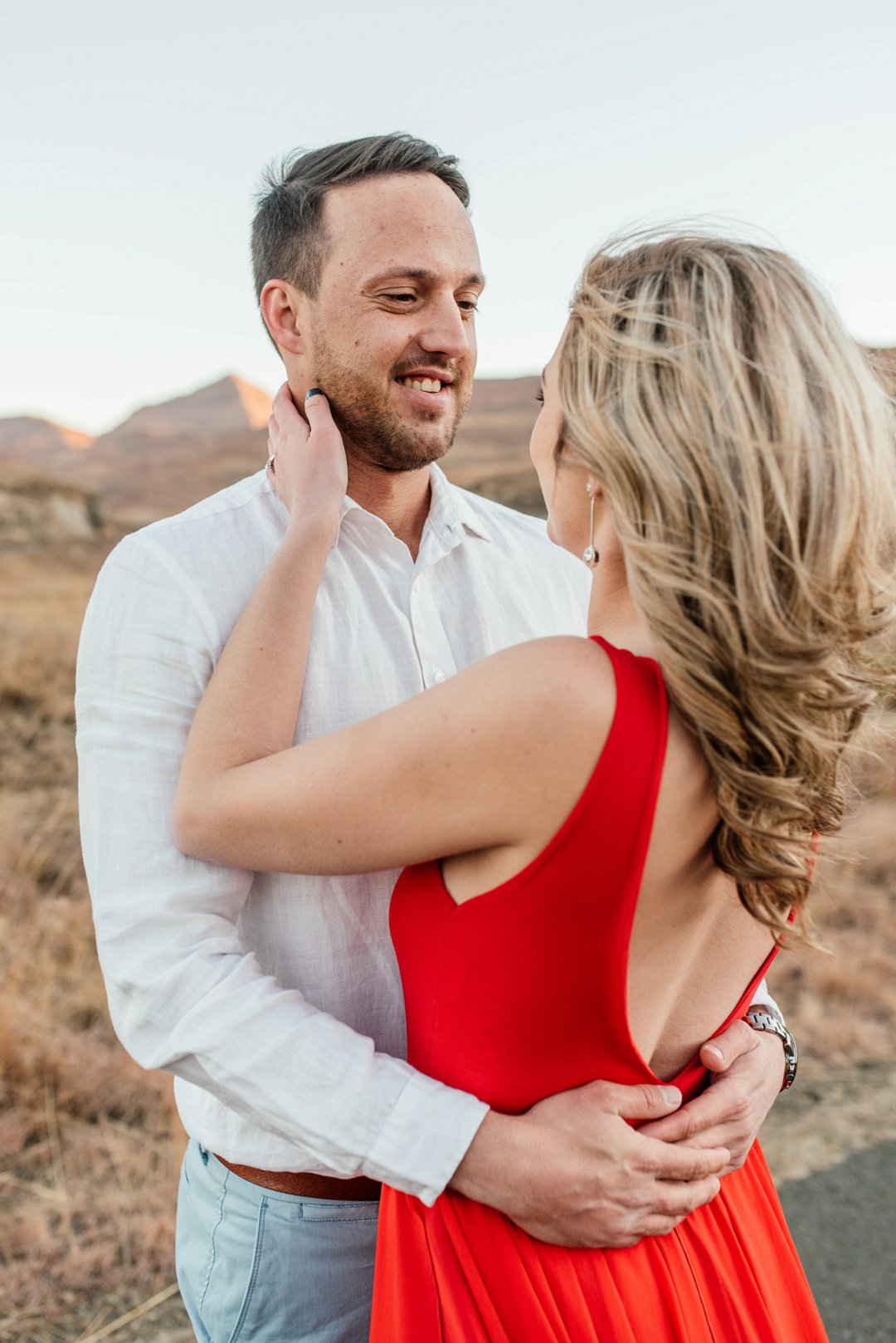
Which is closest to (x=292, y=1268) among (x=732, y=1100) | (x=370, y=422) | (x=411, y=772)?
(x=732, y=1100)

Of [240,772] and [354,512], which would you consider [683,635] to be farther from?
[354,512]

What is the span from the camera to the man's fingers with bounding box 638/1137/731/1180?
1.41m

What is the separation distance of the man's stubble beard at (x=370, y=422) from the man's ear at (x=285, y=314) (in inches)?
3.8

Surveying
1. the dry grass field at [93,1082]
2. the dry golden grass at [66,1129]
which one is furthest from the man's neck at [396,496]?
the dry golden grass at [66,1129]

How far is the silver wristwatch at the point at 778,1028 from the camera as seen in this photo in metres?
1.82

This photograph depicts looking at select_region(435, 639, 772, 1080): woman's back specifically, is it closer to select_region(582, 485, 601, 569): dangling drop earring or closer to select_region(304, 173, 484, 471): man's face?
select_region(582, 485, 601, 569): dangling drop earring

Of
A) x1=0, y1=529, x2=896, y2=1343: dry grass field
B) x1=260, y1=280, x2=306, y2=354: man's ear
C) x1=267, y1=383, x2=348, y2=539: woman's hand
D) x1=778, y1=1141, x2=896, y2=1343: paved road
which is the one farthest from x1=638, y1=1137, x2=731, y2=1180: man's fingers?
x1=778, y1=1141, x2=896, y2=1343: paved road

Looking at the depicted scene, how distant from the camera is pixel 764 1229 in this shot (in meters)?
1.65

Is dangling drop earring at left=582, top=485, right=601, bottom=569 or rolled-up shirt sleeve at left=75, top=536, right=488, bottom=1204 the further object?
dangling drop earring at left=582, top=485, right=601, bottom=569

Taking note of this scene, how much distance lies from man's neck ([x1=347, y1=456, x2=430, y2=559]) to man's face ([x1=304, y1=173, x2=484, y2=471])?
0.03 metres

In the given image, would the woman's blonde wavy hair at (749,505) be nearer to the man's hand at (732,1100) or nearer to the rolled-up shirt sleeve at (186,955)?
the man's hand at (732,1100)

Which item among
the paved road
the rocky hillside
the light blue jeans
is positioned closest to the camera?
the light blue jeans

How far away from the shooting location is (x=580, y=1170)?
4.48 ft

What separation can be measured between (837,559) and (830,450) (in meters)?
0.14
